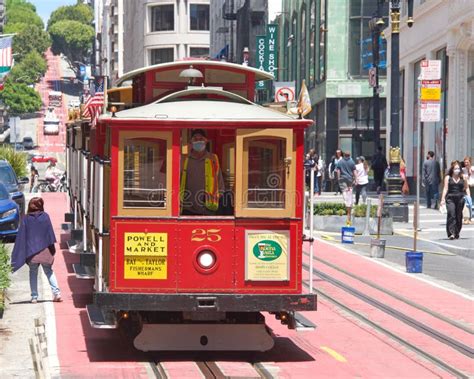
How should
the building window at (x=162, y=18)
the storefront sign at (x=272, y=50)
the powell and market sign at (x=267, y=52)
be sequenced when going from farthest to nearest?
the building window at (x=162, y=18)
the storefront sign at (x=272, y=50)
the powell and market sign at (x=267, y=52)

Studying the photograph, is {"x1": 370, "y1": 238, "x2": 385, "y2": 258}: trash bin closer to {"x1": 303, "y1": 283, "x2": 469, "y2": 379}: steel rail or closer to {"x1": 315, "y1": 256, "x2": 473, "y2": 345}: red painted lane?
{"x1": 315, "y1": 256, "x2": 473, "y2": 345}: red painted lane

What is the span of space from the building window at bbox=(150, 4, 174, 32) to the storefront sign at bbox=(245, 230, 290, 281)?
368 feet

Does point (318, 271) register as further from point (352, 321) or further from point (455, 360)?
point (455, 360)

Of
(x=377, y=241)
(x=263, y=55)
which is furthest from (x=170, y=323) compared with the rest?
(x=263, y=55)

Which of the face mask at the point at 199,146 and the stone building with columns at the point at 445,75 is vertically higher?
the stone building with columns at the point at 445,75

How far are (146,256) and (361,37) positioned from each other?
46366 millimetres

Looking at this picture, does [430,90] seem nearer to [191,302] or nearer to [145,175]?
[145,175]

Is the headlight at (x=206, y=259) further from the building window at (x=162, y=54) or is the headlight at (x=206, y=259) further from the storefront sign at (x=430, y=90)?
the building window at (x=162, y=54)

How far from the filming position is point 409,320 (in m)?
16.8

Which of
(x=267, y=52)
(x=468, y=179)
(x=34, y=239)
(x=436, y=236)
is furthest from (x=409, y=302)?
(x=267, y=52)

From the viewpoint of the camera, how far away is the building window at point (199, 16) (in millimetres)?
124062

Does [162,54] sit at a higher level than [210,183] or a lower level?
higher

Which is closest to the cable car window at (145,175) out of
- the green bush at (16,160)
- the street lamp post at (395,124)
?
the street lamp post at (395,124)

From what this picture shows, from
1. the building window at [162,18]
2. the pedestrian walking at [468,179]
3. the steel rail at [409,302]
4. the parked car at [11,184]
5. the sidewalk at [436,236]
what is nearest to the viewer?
the steel rail at [409,302]
